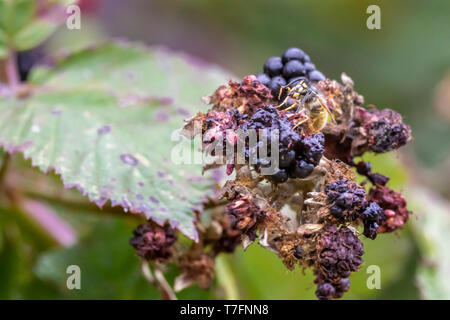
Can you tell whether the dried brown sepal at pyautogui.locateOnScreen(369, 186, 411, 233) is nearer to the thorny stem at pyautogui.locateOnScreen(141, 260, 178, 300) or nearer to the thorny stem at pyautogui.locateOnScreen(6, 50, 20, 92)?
the thorny stem at pyautogui.locateOnScreen(141, 260, 178, 300)

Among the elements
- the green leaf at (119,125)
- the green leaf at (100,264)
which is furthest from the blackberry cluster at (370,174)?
the green leaf at (100,264)

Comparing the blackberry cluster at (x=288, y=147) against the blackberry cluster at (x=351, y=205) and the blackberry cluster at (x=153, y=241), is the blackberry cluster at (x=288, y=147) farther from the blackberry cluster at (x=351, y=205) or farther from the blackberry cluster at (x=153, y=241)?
the blackberry cluster at (x=153, y=241)

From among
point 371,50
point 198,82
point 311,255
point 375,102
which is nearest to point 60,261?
point 198,82

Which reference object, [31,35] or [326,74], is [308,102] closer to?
[31,35]

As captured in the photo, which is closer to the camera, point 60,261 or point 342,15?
point 60,261

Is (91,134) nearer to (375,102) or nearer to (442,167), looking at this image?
(442,167)
